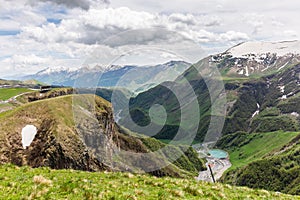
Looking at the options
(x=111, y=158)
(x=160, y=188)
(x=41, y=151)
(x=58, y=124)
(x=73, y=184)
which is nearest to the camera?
(x=73, y=184)

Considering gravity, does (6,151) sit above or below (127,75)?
below

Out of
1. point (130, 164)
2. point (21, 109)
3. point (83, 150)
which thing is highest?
point (21, 109)

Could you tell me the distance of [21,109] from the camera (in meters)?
102

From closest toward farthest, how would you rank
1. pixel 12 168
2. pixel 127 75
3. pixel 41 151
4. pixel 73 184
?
pixel 73 184
pixel 12 168
pixel 127 75
pixel 41 151

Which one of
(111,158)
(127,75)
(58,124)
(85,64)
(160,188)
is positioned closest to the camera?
(160,188)

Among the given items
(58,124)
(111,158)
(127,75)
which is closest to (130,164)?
(111,158)

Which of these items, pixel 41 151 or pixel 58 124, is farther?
pixel 58 124

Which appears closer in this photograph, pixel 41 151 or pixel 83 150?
pixel 41 151

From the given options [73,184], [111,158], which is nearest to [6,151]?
[111,158]

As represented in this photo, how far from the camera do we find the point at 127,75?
3928 cm

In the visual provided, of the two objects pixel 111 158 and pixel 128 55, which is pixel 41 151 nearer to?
pixel 111 158

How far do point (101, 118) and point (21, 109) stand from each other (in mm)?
48759

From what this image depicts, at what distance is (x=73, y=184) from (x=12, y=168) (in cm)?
881

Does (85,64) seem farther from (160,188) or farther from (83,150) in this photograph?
(83,150)
